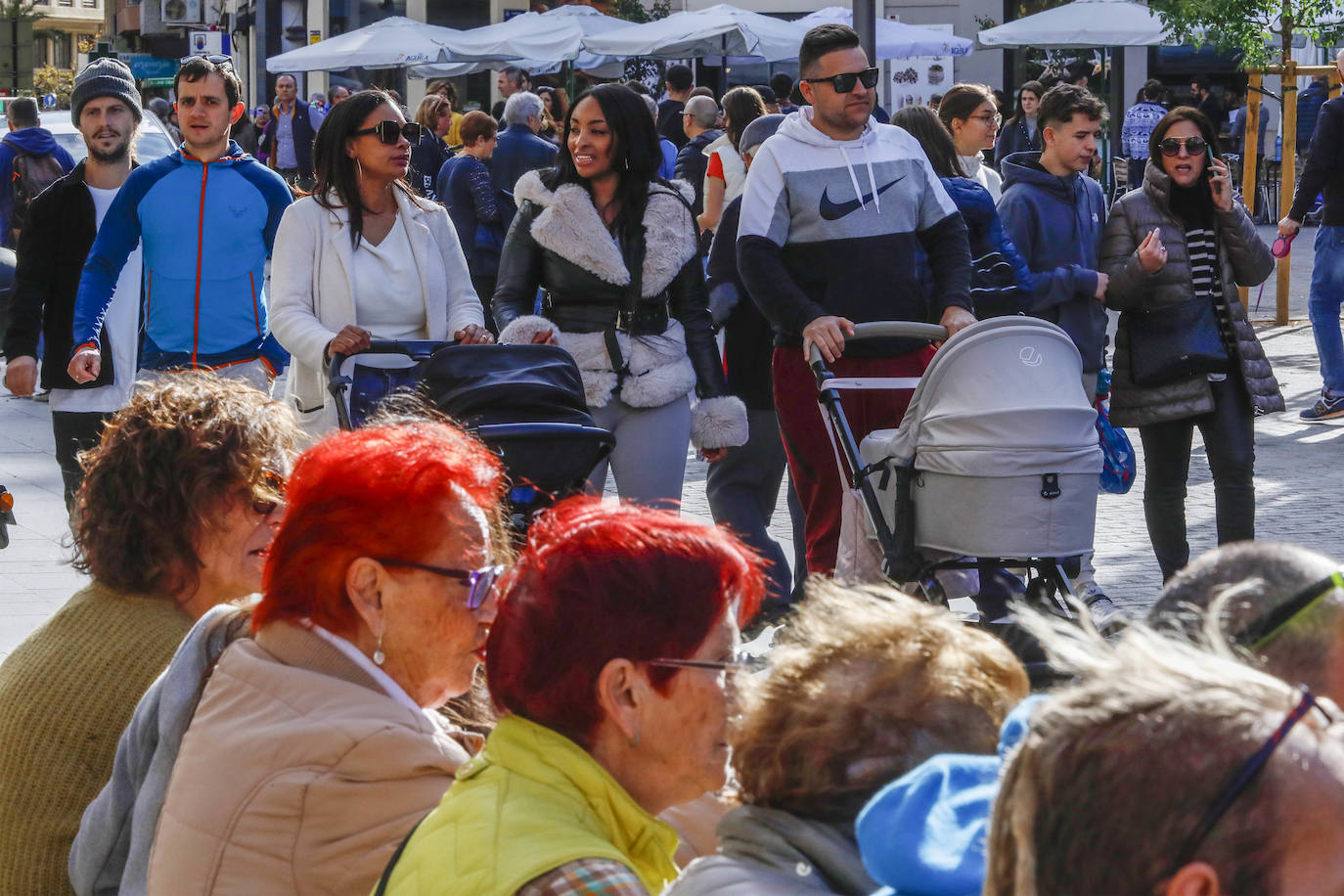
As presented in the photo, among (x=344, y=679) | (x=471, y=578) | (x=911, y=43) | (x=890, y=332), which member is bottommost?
(x=344, y=679)

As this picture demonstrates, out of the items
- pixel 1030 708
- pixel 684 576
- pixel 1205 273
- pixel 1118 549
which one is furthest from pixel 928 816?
pixel 1118 549

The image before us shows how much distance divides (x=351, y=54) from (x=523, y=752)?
24573mm

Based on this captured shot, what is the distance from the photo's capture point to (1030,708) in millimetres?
1658

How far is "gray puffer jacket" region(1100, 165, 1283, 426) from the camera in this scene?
250 inches

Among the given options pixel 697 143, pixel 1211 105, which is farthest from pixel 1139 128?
pixel 697 143

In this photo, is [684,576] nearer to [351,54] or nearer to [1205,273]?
[1205,273]

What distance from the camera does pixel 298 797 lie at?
2396mm

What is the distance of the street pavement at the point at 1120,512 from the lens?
700 centimetres

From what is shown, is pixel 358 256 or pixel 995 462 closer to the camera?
pixel 995 462

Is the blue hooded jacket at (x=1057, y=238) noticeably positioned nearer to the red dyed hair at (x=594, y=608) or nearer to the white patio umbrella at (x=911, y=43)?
the red dyed hair at (x=594, y=608)

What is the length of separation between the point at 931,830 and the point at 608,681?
25.2 inches

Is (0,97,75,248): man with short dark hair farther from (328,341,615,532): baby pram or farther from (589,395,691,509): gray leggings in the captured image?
(328,341,615,532): baby pram

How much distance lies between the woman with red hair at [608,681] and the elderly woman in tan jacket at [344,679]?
251 millimetres

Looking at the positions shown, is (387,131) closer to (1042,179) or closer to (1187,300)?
(1042,179)
